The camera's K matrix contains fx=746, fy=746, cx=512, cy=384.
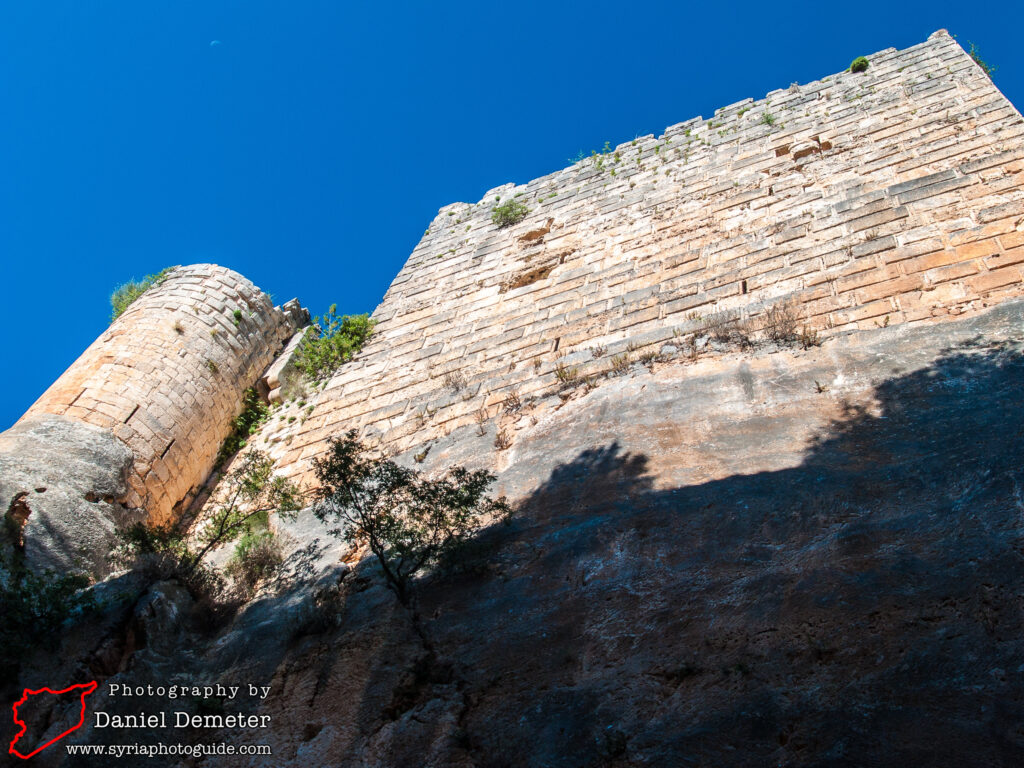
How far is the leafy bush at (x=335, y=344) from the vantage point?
7551mm

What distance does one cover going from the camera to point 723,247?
6.34 m

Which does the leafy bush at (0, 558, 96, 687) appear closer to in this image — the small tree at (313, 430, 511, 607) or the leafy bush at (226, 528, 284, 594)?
the leafy bush at (226, 528, 284, 594)

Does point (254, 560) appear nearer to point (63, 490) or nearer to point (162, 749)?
point (162, 749)

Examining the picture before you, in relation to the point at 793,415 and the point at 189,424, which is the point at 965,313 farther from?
the point at 189,424

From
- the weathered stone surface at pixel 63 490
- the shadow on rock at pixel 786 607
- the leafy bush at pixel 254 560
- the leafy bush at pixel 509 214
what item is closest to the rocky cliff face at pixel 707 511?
the shadow on rock at pixel 786 607

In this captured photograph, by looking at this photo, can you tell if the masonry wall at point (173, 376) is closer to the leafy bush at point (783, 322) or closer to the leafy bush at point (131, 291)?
the leafy bush at point (131, 291)

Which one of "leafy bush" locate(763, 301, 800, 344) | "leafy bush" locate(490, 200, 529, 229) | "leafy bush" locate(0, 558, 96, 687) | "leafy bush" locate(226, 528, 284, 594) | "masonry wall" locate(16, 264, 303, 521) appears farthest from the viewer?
"leafy bush" locate(490, 200, 529, 229)

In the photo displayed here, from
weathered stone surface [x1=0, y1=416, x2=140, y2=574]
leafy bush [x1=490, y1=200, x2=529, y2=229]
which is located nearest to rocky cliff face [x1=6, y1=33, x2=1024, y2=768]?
weathered stone surface [x1=0, y1=416, x2=140, y2=574]

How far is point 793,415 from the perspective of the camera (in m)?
4.09

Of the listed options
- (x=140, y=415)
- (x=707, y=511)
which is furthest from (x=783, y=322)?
(x=140, y=415)

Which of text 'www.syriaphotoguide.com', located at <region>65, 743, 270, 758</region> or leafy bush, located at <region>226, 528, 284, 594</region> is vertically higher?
leafy bush, located at <region>226, 528, 284, 594</region>

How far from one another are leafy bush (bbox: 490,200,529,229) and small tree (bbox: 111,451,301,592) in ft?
13.5

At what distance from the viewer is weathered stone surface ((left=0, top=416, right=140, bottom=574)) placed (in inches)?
199

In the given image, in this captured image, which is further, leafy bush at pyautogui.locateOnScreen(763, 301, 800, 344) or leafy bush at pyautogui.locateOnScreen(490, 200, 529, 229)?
leafy bush at pyautogui.locateOnScreen(490, 200, 529, 229)
